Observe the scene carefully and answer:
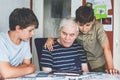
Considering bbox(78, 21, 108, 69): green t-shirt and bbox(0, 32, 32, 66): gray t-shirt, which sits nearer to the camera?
bbox(0, 32, 32, 66): gray t-shirt

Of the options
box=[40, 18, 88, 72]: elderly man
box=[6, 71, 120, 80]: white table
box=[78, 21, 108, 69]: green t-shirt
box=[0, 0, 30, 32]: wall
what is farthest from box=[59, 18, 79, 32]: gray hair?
box=[0, 0, 30, 32]: wall

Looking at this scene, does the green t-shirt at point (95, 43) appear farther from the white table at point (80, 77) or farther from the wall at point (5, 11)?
the wall at point (5, 11)

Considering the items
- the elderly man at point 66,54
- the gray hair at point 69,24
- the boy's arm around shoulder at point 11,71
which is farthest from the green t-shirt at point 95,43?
the boy's arm around shoulder at point 11,71

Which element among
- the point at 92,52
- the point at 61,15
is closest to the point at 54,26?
the point at 61,15

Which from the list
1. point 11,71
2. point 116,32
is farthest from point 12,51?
point 116,32

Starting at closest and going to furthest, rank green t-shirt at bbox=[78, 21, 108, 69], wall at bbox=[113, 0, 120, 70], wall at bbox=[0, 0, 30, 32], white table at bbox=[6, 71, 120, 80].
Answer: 1. white table at bbox=[6, 71, 120, 80]
2. green t-shirt at bbox=[78, 21, 108, 69]
3. wall at bbox=[0, 0, 30, 32]
4. wall at bbox=[113, 0, 120, 70]

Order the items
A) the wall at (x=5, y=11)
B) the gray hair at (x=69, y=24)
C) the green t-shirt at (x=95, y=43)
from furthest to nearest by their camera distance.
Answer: the wall at (x=5, y=11), the green t-shirt at (x=95, y=43), the gray hair at (x=69, y=24)

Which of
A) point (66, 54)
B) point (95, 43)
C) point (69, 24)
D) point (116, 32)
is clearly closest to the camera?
point (69, 24)

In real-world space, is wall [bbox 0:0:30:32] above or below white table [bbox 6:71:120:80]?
above

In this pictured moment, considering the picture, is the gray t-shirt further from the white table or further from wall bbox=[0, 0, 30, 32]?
wall bbox=[0, 0, 30, 32]

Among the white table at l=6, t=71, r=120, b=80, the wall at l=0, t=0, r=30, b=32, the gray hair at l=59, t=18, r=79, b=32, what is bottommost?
the white table at l=6, t=71, r=120, b=80

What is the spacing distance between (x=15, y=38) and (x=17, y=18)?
0.18m

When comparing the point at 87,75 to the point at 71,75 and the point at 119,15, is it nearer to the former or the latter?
the point at 71,75

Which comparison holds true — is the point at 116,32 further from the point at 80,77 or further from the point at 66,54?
the point at 80,77
